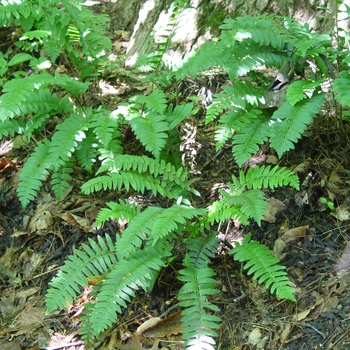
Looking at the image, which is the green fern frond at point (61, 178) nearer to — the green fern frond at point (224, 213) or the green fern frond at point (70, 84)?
the green fern frond at point (70, 84)

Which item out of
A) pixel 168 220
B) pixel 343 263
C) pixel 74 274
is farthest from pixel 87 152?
pixel 343 263

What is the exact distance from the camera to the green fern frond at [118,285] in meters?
2.95

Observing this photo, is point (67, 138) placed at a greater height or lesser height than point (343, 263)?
greater

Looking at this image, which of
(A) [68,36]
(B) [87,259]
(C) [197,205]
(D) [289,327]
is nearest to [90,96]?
(A) [68,36]

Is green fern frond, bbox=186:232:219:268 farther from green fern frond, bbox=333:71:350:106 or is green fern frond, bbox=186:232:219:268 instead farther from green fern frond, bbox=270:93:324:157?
green fern frond, bbox=333:71:350:106

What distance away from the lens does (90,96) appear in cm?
478

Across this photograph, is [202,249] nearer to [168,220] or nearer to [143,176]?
[168,220]

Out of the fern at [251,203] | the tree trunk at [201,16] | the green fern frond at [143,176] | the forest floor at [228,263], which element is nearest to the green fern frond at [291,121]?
the fern at [251,203]

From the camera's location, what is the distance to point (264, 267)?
2926 millimetres

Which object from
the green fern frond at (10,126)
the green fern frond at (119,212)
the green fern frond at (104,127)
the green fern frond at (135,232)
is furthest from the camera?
the green fern frond at (10,126)

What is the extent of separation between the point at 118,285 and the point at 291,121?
1.55 m

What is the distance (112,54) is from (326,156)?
8.85ft

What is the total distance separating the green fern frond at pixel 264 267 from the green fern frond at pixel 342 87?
3.39 feet

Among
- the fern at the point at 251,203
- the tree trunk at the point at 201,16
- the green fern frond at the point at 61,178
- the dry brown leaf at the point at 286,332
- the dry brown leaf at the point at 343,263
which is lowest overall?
the dry brown leaf at the point at 286,332
